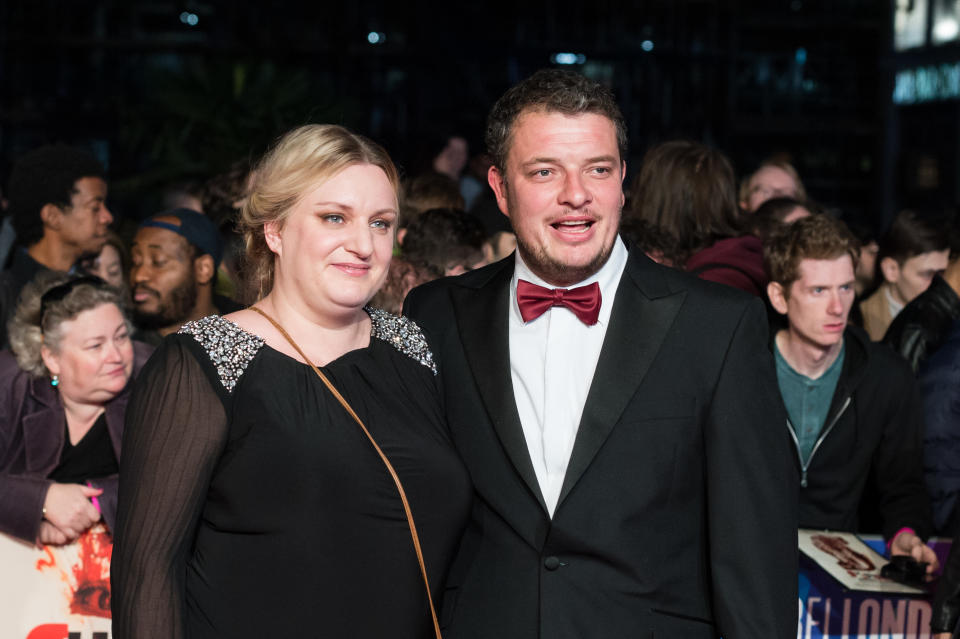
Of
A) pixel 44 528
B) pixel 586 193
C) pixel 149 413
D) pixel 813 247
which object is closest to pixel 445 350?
pixel 586 193

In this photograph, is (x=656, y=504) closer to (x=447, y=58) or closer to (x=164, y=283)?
(x=164, y=283)

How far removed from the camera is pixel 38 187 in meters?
4.74

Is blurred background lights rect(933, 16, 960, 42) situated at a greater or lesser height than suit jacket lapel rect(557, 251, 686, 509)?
greater

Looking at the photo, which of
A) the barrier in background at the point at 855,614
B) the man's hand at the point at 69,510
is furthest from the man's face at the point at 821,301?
the man's hand at the point at 69,510

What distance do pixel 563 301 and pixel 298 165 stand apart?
24.0 inches

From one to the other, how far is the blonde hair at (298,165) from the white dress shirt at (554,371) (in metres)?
0.43

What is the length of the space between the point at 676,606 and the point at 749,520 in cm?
22

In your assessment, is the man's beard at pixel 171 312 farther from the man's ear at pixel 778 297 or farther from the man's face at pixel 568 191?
the man's face at pixel 568 191

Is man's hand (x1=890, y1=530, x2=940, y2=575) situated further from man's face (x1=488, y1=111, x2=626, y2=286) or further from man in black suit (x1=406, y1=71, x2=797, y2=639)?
man's face (x1=488, y1=111, x2=626, y2=286)

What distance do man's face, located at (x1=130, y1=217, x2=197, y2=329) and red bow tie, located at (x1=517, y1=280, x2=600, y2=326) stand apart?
7.74 ft

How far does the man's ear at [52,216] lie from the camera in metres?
4.73

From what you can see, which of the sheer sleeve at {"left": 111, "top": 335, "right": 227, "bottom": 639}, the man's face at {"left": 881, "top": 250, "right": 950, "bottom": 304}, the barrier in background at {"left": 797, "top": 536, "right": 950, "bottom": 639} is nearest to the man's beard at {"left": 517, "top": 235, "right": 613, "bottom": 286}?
the sheer sleeve at {"left": 111, "top": 335, "right": 227, "bottom": 639}

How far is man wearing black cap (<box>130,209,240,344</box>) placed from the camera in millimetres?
4305

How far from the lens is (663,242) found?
3.70 meters
